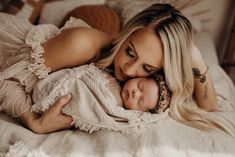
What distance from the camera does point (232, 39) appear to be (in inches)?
96.0

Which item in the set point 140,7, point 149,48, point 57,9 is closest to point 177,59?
point 149,48

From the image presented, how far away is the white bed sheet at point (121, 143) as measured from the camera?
3.86ft

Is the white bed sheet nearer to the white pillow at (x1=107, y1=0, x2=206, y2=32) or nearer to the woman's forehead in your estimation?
the woman's forehead

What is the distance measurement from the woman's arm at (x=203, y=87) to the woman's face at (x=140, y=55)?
0.20 m

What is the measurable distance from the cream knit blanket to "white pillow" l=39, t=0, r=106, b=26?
0.93 m

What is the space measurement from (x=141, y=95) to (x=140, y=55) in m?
0.15

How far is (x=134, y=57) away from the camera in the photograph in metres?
1.36

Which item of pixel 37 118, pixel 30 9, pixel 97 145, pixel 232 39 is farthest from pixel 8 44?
pixel 232 39

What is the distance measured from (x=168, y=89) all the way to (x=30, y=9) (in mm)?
1243

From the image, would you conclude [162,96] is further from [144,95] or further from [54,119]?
[54,119]

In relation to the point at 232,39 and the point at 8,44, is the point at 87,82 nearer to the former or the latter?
the point at 8,44

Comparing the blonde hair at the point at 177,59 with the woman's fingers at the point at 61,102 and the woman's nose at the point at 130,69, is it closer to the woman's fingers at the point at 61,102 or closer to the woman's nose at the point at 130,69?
the woman's nose at the point at 130,69

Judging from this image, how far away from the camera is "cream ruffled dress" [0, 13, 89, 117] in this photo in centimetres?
135

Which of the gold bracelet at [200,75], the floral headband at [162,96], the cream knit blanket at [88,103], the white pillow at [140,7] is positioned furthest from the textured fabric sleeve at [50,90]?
the white pillow at [140,7]
